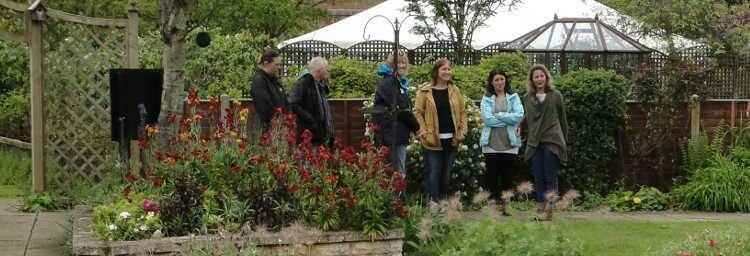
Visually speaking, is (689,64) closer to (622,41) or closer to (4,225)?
(622,41)

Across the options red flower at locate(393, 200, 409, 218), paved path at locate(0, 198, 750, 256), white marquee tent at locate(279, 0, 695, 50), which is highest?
white marquee tent at locate(279, 0, 695, 50)

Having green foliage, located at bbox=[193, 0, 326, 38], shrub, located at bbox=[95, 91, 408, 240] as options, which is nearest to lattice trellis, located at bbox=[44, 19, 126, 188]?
shrub, located at bbox=[95, 91, 408, 240]

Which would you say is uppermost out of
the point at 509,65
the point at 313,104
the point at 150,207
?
the point at 509,65

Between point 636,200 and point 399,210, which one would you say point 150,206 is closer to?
point 399,210

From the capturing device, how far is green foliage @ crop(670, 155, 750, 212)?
464 inches

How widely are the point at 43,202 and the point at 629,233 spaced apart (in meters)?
5.58

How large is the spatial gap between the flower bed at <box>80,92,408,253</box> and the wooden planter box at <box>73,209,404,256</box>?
0.09 metres

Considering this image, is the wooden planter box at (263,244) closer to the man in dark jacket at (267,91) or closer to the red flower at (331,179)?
the red flower at (331,179)

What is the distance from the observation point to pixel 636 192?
488 inches

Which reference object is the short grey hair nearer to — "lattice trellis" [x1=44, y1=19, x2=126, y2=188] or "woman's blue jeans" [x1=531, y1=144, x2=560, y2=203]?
"woman's blue jeans" [x1=531, y1=144, x2=560, y2=203]

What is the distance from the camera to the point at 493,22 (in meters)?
18.8

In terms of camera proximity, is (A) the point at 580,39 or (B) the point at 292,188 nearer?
(B) the point at 292,188

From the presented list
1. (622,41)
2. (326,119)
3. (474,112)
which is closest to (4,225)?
(326,119)

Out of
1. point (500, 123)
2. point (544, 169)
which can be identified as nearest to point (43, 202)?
point (500, 123)
